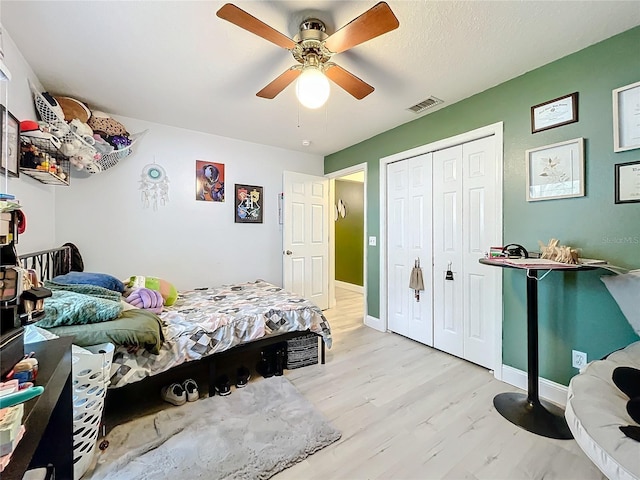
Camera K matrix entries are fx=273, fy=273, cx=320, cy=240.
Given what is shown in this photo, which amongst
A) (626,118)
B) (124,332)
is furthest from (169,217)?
(626,118)

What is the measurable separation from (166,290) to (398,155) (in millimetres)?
2806

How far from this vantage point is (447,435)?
164 cm

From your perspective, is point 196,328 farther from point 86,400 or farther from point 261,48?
point 261,48

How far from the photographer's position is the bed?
161 cm

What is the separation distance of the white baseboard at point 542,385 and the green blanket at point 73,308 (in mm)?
2878

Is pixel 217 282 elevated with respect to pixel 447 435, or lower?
elevated

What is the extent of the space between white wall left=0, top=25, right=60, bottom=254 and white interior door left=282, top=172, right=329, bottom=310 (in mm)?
2359

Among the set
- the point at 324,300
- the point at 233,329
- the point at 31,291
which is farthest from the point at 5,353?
the point at 324,300

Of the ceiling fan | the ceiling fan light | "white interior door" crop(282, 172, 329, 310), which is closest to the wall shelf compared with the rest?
the ceiling fan

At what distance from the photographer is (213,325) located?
6.76ft

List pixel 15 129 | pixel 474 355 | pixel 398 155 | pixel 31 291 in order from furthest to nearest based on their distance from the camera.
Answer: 1. pixel 398 155
2. pixel 474 355
3. pixel 15 129
4. pixel 31 291

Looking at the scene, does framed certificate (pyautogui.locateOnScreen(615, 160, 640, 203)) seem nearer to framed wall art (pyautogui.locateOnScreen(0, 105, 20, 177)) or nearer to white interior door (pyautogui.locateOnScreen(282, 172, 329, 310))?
white interior door (pyautogui.locateOnScreen(282, 172, 329, 310))

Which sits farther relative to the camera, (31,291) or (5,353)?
(31,291)

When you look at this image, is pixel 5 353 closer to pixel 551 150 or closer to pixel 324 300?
pixel 551 150
